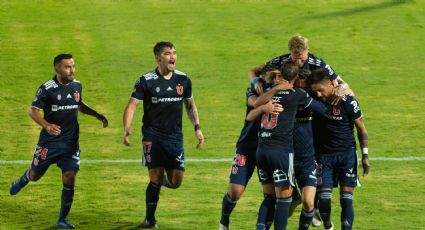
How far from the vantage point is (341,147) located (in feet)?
47.6

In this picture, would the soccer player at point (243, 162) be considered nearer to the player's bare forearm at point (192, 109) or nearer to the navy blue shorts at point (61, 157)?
the player's bare forearm at point (192, 109)

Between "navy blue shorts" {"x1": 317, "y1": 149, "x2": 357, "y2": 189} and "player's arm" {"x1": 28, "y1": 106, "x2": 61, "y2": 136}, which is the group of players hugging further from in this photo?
"player's arm" {"x1": 28, "y1": 106, "x2": 61, "y2": 136}

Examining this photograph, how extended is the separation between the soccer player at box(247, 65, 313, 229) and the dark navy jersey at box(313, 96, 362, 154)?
27.1 inches

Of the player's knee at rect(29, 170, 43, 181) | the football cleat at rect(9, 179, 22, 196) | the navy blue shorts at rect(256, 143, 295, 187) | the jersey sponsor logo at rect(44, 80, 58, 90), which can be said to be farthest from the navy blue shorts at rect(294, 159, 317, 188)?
the football cleat at rect(9, 179, 22, 196)

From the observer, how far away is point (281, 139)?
45.0ft

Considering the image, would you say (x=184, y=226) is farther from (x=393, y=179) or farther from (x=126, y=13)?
(x=126, y=13)

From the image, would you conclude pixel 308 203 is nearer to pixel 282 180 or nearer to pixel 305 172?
pixel 305 172

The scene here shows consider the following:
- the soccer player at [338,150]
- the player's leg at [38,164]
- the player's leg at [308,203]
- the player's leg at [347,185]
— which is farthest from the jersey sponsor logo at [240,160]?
the player's leg at [38,164]

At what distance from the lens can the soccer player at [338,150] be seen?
1433cm

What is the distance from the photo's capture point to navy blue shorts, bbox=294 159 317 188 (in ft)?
46.5

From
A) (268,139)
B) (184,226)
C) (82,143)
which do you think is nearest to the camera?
(268,139)

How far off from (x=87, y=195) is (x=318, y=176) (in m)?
4.33

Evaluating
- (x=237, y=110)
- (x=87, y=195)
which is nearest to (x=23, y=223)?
(x=87, y=195)

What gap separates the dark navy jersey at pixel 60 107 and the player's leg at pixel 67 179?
0.50 ft
